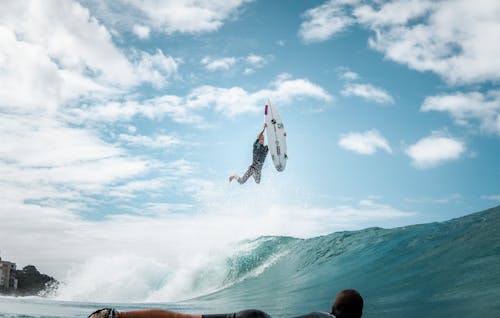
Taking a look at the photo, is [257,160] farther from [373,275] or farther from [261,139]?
[373,275]

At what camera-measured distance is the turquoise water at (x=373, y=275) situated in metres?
8.20

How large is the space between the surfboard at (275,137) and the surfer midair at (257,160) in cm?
22

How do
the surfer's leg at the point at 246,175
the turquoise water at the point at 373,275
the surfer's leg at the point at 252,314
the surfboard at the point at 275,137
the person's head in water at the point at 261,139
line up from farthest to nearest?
the surfer's leg at the point at 246,175, the surfboard at the point at 275,137, the person's head in water at the point at 261,139, the turquoise water at the point at 373,275, the surfer's leg at the point at 252,314

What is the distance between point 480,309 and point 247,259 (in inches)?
462

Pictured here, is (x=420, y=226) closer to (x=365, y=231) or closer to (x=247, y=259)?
(x=365, y=231)

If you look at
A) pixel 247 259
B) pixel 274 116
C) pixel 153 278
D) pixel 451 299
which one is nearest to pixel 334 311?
pixel 451 299

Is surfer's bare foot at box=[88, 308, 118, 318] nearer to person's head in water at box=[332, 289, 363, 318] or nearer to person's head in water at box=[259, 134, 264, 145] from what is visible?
person's head in water at box=[332, 289, 363, 318]

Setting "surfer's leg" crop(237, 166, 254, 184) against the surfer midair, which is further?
"surfer's leg" crop(237, 166, 254, 184)

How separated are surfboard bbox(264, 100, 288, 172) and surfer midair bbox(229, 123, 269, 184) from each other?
217 mm

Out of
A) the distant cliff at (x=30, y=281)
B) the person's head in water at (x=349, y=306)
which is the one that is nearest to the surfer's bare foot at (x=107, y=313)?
the person's head in water at (x=349, y=306)

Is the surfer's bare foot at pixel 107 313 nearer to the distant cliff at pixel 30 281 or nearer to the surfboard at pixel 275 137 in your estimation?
the surfboard at pixel 275 137

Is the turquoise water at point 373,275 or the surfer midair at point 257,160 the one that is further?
the surfer midair at point 257,160

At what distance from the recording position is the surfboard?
13.3 metres

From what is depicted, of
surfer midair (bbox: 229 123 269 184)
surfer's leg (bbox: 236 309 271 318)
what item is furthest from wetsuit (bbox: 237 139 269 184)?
surfer's leg (bbox: 236 309 271 318)
